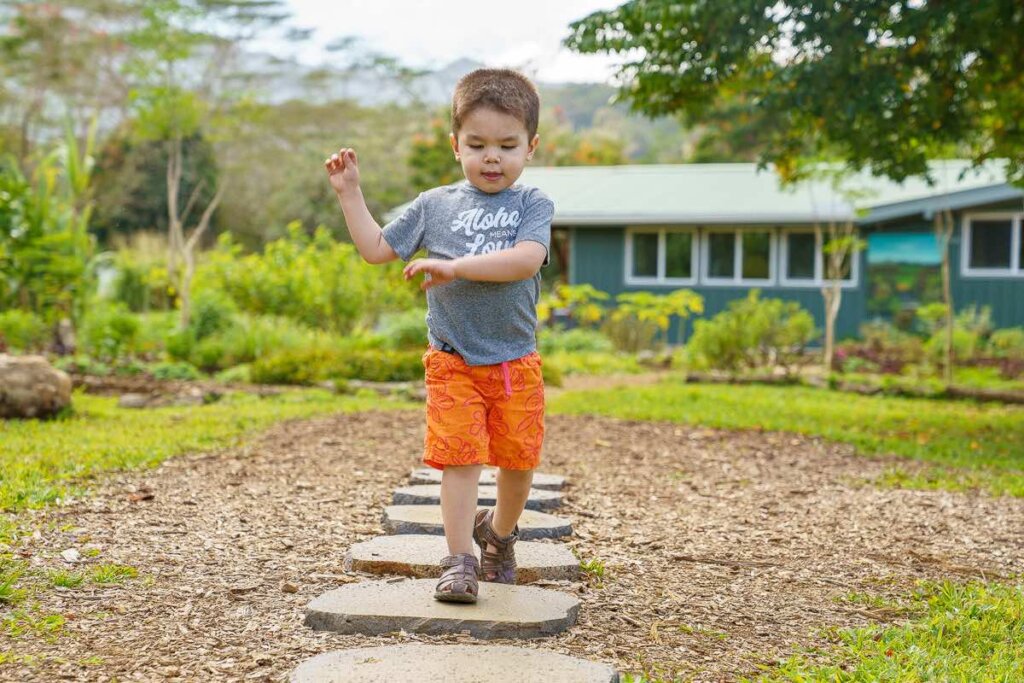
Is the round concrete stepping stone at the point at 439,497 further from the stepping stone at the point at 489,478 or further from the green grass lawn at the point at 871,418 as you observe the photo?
the green grass lawn at the point at 871,418

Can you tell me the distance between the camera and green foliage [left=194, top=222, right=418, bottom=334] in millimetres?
13656

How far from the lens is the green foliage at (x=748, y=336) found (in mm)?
12766

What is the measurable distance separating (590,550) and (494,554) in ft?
2.83

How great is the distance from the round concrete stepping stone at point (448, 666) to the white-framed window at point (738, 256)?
1711cm

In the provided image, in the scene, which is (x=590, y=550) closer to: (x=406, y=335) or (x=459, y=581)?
(x=459, y=581)

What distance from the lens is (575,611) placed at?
337 cm

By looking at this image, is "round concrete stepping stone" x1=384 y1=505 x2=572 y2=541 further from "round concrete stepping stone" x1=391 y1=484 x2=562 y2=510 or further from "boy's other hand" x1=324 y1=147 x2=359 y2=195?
"boy's other hand" x1=324 y1=147 x2=359 y2=195

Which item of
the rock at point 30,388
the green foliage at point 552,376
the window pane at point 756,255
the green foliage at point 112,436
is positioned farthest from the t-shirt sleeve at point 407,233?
the window pane at point 756,255

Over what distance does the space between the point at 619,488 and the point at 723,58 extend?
3733 mm

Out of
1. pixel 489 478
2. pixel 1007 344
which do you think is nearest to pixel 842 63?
pixel 489 478

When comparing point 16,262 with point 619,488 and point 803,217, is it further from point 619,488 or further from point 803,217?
point 803,217

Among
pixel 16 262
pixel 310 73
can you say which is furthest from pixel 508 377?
pixel 310 73

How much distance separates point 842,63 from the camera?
7.67 meters

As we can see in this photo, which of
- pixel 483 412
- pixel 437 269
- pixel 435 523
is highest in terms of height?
pixel 437 269
